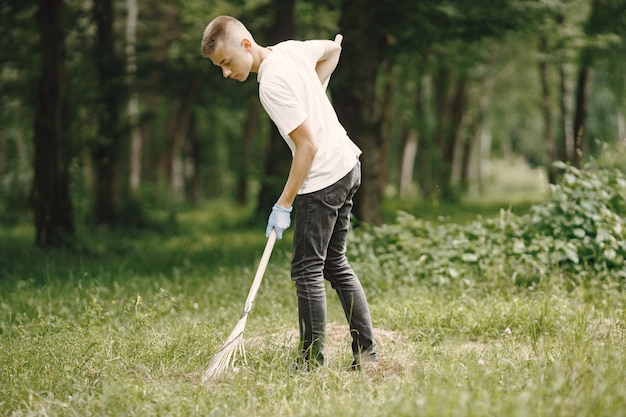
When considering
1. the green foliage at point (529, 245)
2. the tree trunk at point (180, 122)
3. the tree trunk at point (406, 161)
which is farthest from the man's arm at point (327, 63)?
the tree trunk at point (406, 161)

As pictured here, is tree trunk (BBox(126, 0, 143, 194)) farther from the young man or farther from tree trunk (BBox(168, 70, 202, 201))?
Answer: the young man

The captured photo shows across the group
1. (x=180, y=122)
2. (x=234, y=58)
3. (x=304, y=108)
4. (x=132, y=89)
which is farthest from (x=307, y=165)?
(x=180, y=122)

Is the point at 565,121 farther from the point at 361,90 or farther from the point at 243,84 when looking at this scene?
the point at 361,90

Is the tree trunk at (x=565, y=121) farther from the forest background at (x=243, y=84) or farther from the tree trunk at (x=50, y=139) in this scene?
the tree trunk at (x=50, y=139)

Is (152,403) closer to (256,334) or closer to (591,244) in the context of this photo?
(256,334)

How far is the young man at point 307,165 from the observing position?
13.8 ft

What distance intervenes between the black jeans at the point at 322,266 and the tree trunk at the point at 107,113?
32.9 feet

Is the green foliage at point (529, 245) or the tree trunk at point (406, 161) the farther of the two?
the tree trunk at point (406, 161)

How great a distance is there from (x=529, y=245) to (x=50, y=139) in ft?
23.1

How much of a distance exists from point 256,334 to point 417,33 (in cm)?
658

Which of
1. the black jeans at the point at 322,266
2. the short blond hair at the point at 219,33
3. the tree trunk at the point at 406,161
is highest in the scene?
the short blond hair at the point at 219,33

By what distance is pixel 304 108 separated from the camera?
14.0 ft

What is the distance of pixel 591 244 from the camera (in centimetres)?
691

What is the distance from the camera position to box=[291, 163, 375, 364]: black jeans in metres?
4.35
